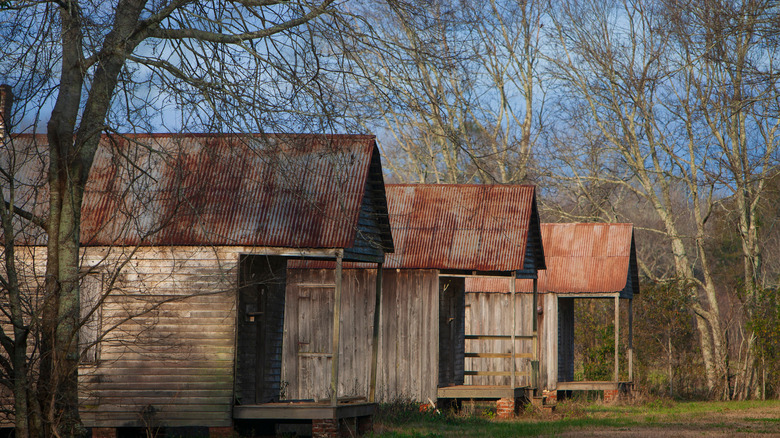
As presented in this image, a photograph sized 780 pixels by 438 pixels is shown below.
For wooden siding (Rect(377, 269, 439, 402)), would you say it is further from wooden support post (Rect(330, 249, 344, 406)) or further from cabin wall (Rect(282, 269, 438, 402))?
wooden support post (Rect(330, 249, 344, 406))

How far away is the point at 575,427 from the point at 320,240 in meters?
7.12

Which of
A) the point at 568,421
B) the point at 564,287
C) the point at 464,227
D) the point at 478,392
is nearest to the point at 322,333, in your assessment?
the point at 478,392

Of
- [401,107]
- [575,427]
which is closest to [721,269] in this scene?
[575,427]

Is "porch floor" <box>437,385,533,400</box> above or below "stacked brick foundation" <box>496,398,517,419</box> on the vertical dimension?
above

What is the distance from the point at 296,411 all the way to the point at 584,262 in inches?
510

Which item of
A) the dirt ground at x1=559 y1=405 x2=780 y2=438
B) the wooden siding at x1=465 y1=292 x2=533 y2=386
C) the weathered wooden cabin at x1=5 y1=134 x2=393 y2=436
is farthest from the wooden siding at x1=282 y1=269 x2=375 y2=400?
the dirt ground at x1=559 y1=405 x2=780 y2=438

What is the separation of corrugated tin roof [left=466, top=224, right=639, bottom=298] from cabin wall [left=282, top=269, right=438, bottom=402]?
15.5ft

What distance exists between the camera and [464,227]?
63.3ft

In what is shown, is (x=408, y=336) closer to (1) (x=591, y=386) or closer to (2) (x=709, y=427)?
(2) (x=709, y=427)

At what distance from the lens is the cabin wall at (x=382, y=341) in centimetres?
1898

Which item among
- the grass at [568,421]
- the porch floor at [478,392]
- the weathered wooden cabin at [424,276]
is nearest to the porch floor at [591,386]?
the grass at [568,421]

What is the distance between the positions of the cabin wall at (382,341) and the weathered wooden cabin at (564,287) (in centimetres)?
468

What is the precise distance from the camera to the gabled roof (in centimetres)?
1845

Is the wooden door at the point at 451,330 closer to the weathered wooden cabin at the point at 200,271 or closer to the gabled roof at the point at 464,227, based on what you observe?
the gabled roof at the point at 464,227
